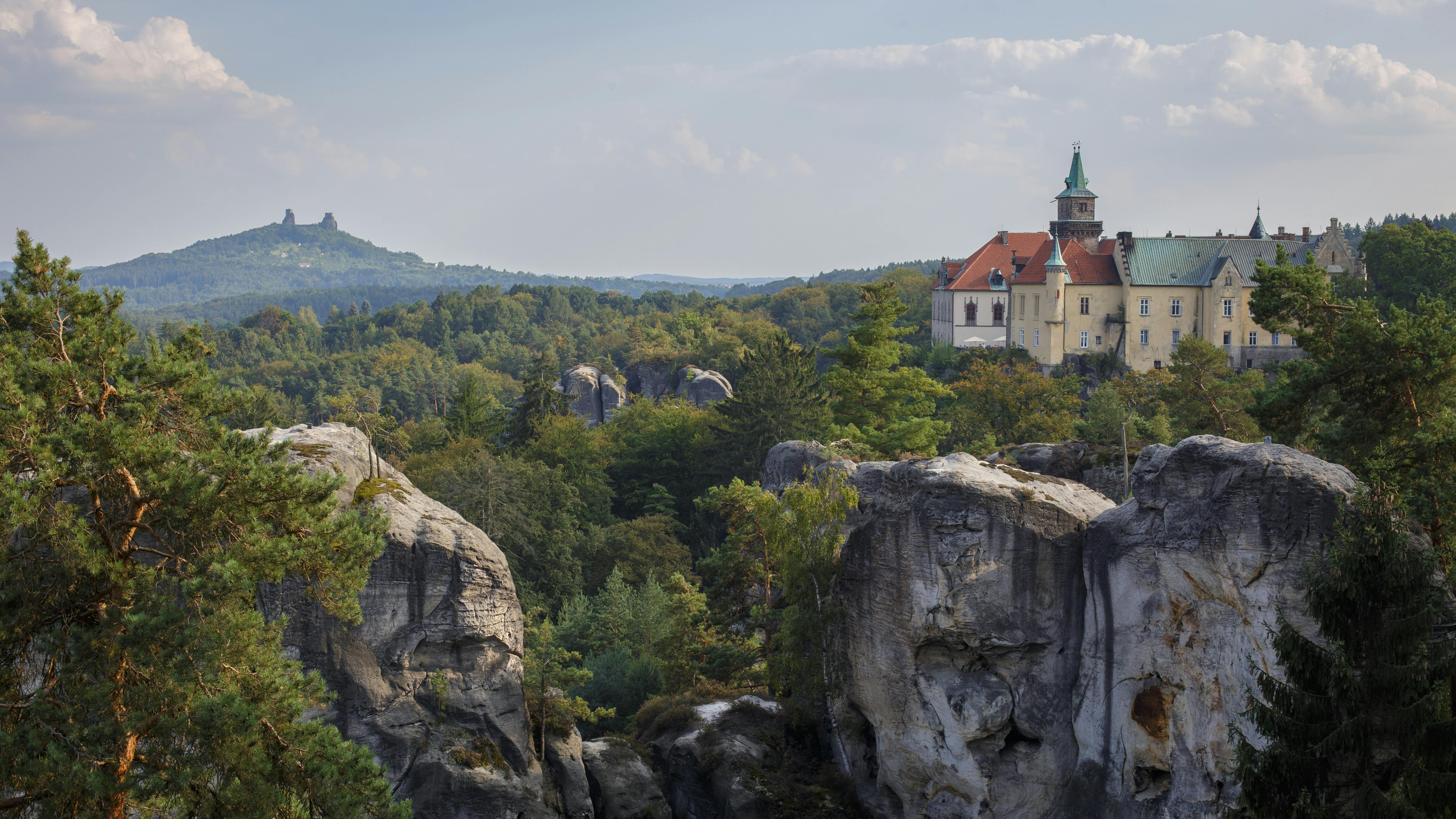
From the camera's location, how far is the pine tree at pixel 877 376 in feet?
146

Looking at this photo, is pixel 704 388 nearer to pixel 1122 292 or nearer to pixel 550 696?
pixel 1122 292

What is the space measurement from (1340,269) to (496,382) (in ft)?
248

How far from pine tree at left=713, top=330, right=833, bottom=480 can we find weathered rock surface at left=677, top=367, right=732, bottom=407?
2192 cm

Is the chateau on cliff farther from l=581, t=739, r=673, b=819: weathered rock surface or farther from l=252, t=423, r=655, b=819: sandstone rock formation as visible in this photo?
l=252, t=423, r=655, b=819: sandstone rock formation

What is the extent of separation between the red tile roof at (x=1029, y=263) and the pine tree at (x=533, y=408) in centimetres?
2772

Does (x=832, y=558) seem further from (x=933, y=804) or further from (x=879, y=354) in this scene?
(x=879, y=354)

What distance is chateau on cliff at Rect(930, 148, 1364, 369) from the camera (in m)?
63.8

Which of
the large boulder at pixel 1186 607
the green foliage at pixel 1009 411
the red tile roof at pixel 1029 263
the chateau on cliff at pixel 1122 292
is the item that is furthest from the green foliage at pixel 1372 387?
the red tile roof at pixel 1029 263

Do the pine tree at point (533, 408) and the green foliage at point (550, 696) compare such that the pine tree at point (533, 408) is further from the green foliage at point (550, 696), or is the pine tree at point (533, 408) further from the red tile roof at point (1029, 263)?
the green foliage at point (550, 696)

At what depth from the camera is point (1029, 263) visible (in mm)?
71750

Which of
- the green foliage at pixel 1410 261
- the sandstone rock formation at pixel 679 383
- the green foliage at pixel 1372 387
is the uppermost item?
the green foliage at pixel 1410 261

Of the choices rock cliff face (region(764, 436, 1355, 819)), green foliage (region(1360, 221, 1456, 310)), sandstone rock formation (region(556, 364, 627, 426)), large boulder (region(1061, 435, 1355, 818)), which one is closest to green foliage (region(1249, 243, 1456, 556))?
large boulder (region(1061, 435, 1355, 818))

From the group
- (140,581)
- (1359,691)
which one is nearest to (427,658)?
(140,581)

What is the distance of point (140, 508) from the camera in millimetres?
12273
